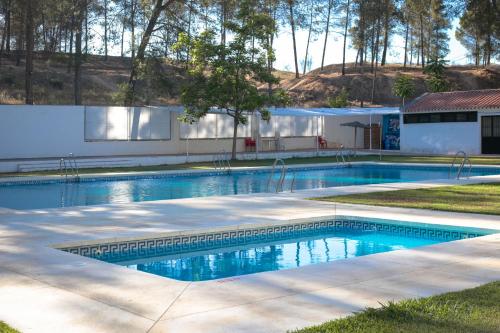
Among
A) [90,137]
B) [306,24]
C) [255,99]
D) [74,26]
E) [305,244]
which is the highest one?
[306,24]

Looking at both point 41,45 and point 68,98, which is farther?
point 41,45

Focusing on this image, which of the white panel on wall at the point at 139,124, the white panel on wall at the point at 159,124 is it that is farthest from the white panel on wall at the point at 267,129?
the white panel on wall at the point at 139,124

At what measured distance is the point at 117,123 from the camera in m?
27.7

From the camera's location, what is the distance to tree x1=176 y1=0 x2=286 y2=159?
2639 centimetres

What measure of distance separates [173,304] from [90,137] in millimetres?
22447

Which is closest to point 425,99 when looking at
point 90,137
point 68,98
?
point 90,137

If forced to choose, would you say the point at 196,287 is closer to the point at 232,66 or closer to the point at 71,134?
the point at 232,66

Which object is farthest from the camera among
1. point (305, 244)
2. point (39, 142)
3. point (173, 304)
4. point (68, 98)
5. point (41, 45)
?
point (41, 45)

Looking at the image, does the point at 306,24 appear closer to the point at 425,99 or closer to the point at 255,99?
the point at 425,99

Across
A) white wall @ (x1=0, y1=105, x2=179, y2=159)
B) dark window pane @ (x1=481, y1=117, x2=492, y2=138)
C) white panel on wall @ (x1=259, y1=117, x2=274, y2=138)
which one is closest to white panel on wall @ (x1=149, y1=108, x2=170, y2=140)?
white wall @ (x1=0, y1=105, x2=179, y2=159)

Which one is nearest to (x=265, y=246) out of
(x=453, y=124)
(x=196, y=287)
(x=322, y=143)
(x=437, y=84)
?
(x=196, y=287)

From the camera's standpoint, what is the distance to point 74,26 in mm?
31688

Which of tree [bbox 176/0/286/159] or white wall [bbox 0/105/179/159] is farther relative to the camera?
tree [bbox 176/0/286/159]

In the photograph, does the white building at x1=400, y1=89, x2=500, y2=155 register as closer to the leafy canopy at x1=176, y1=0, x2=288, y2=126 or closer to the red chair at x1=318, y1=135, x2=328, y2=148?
the red chair at x1=318, y1=135, x2=328, y2=148
